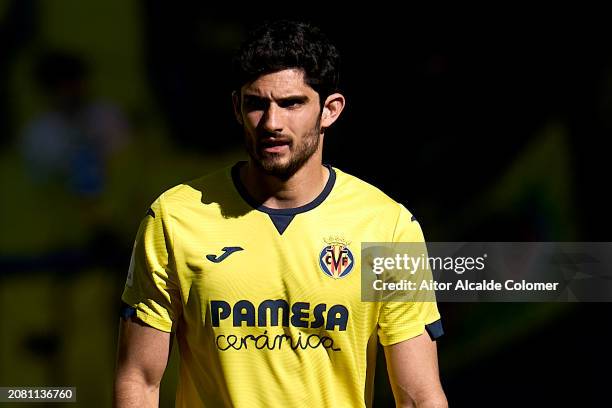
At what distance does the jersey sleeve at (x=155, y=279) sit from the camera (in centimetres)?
449

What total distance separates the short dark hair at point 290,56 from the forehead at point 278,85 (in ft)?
0.06

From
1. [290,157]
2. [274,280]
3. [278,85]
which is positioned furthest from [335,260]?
[278,85]

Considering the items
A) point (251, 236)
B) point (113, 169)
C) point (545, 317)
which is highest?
point (113, 169)

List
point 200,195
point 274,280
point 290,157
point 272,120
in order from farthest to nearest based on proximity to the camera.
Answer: point 200,195
point 274,280
point 290,157
point 272,120

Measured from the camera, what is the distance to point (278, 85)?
441 cm

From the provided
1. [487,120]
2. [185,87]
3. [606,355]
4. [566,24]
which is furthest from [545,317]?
[185,87]

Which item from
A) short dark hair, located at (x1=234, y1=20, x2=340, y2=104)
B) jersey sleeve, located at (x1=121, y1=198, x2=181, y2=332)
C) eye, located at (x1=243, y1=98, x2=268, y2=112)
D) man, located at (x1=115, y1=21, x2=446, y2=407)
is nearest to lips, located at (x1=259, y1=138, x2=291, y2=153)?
man, located at (x1=115, y1=21, x2=446, y2=407)

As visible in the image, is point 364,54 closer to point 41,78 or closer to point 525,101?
point 525,101

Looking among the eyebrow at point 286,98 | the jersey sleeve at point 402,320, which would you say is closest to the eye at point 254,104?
the eyebrow at point 286,98

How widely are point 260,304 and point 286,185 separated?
1.36 feet

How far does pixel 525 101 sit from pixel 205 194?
3.06 m

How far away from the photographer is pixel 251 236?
4617 mm

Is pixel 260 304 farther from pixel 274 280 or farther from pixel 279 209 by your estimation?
pixel 279 209

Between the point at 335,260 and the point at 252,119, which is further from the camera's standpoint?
the point at 335,260
